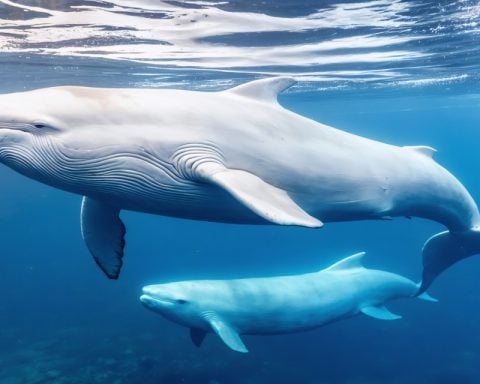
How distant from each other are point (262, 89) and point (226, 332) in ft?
25.9

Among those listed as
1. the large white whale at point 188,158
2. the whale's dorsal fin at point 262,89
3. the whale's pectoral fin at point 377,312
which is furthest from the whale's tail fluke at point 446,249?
the whale's dorsal fin at point 262,89

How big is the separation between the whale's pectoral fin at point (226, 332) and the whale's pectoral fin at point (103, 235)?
678 centimetres

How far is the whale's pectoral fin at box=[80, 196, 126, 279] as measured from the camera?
6.46 meters

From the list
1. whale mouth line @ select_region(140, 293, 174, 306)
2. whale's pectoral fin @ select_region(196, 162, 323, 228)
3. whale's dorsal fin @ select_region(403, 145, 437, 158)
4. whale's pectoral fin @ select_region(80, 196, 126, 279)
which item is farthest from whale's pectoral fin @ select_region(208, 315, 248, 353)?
whale's pectoral fin @ select_region(196, 162, 323, 228)

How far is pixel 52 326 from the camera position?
1025 inches

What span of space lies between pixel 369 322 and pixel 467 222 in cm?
1513

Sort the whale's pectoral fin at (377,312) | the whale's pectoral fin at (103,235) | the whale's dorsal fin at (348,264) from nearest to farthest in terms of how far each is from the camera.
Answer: the whale's pectoral fin at (103,235)
the whale's pectoral fin at (377,312)
the whale's dorsal fin at (348,264)

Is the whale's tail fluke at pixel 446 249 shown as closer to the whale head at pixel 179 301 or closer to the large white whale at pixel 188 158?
the large white whale at pixel 188 158

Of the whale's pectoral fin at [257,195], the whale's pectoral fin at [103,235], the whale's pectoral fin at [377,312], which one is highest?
the whale's pectoral fin at [257,195]

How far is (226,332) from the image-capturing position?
13.0m

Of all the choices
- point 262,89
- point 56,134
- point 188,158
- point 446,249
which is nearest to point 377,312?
point 446,249

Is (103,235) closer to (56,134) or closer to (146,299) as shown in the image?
(56,134)

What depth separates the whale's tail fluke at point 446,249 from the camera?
34.6 ft

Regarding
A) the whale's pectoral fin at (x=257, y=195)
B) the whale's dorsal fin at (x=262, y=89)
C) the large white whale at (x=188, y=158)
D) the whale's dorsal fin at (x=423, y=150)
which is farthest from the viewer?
the whale's dorsal fin at (x=423, y=150)
